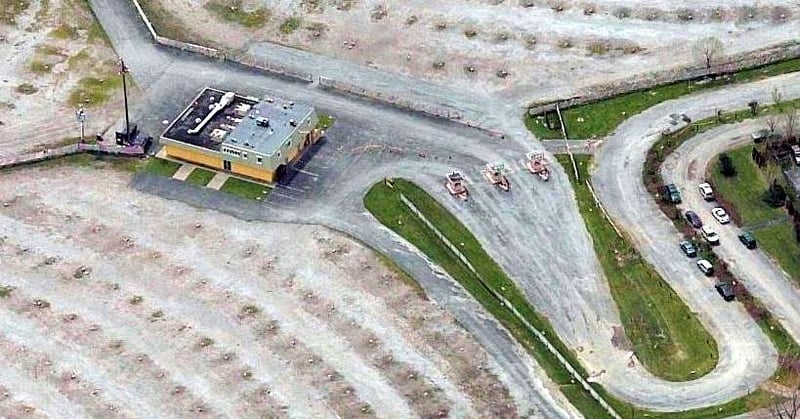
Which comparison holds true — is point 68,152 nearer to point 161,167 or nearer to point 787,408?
point 161,167

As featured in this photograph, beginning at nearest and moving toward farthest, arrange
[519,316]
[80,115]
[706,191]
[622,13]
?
[519,316] → [706,191] → [80,115] → [622,13]

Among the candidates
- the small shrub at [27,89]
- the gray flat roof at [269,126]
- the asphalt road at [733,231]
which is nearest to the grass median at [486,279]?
the gray flat roof at [269,126]

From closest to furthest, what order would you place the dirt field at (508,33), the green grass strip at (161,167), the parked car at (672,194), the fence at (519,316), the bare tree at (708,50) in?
the fence at (519,316), the parked car at (672,194), the green grass strip at (161,167), the bare tree at (708,50), the dirt field at (508,33)

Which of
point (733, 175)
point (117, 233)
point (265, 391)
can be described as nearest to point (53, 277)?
point (117, 233)

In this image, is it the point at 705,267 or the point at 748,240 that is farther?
the point at 748,240

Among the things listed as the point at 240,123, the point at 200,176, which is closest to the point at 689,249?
the point at 240,123

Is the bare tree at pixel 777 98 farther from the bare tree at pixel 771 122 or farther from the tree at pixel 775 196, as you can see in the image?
the tree at pixel 775 196

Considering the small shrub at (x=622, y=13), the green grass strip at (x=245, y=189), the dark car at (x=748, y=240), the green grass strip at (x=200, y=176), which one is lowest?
the dark car at (x=748, y=240)
